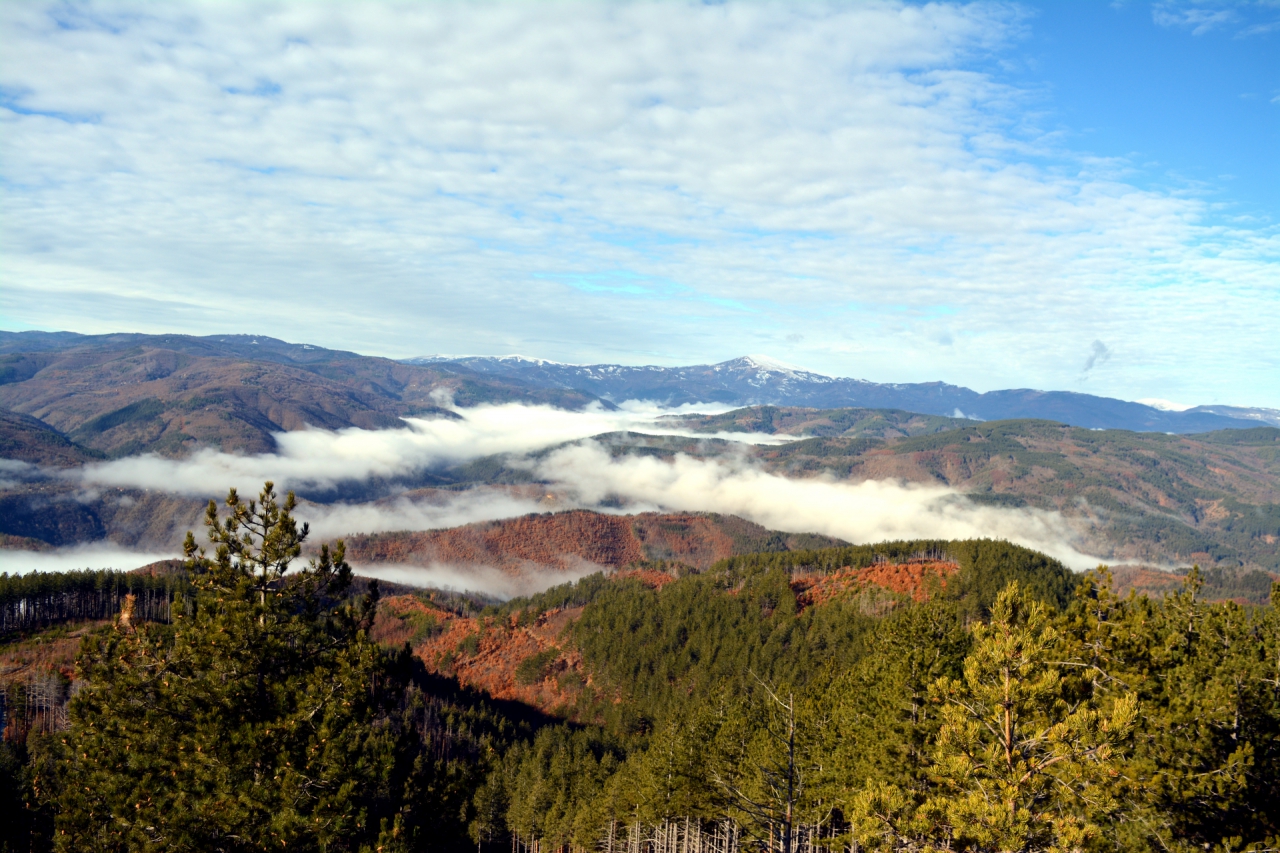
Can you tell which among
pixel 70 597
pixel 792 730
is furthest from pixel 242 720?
pixel 70 597

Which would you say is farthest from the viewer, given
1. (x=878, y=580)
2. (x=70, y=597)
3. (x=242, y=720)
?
(x=70, y=597)

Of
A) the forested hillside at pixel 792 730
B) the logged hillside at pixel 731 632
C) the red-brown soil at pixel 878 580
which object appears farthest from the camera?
the red-brown soil at pixel 878 580

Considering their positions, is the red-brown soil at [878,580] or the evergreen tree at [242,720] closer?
the evergreen tree at [242,720]

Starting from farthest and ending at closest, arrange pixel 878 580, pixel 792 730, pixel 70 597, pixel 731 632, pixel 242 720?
pixel 70 597 < pixel 878 580 < pixel 731 632 < pixel 792 730 < pixel 242 720

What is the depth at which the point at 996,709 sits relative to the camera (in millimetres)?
21344

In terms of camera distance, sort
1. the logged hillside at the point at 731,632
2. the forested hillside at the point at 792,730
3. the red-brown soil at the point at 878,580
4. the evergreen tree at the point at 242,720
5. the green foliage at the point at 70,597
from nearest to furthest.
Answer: the evergreen tree at the point at 242,720
the forested hillside at the point at 792,730
the logged hillside at the point at 731,632
the red-brown soil at the point at 878,580
the green foliage at the point at 70,597

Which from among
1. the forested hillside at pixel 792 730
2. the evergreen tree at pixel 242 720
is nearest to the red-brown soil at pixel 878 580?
the forested hillside at pixel 792 730

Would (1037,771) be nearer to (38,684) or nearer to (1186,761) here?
(1186,761)

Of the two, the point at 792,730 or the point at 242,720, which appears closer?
the point at 242,720

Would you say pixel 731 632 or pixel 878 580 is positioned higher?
pixel 878 580

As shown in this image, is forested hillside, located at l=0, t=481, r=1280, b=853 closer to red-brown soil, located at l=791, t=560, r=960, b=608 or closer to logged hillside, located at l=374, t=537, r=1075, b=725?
logged hillside, located at l=374, t=537, r=1075, b=725

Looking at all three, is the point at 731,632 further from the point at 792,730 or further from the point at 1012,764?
the point at 1012,764

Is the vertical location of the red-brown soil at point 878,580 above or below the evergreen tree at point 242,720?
below

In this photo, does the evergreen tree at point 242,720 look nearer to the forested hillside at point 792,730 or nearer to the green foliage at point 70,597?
the forested hillside at point 792,730
